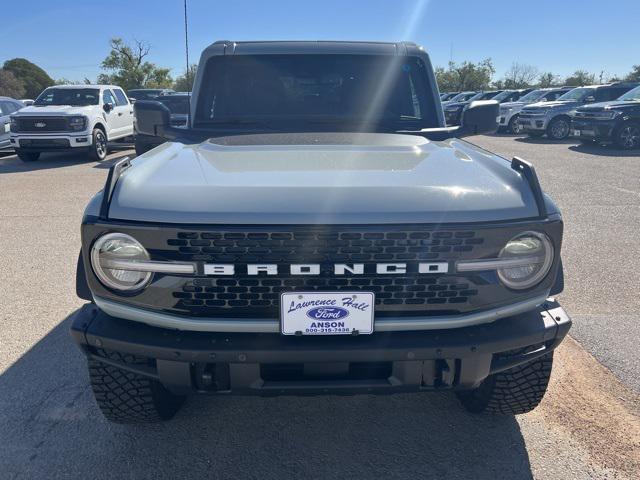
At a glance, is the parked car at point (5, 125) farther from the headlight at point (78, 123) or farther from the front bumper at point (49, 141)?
the headlight at point (78, 123)

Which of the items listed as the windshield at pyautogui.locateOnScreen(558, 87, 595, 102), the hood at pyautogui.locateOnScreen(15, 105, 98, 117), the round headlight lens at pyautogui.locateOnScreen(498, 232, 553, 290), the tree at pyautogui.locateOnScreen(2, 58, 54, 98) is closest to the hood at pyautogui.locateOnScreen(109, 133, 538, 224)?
the round headlight lens at pyautogui.locateOnScreen(498, 232, 553, 290)

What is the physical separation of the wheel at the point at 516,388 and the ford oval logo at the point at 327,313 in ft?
3.05

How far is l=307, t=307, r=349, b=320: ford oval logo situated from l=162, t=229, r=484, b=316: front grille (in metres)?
0.08

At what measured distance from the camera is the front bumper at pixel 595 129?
1401 cm

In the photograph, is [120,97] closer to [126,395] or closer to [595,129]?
[595,129]

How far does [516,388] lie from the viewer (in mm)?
2529

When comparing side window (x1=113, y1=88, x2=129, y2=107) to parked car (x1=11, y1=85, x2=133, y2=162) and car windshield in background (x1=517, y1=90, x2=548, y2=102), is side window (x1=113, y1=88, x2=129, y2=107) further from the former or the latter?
car windshield in background (x1=517, y1=90, x2=548, y2=102)

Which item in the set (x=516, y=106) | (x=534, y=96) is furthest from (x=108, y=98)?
(x=534, y=96)

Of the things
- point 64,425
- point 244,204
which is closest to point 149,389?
point 64,425

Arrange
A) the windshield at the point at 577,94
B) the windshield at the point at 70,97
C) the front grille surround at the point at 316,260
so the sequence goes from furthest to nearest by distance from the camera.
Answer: the windshield at the point at 577,94
the windshield at the point at 70,97
the front grille surround at the point at 316,260

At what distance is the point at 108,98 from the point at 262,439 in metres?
13.2

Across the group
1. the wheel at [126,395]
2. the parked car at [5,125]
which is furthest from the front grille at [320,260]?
the parked car at [5,125]

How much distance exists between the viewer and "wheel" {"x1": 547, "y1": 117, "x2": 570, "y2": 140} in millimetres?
17031

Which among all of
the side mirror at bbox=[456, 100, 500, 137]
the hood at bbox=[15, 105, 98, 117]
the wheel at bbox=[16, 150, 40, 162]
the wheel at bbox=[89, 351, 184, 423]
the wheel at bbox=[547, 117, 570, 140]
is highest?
the side mirror at bbox=[456, 100, 500, 137]
